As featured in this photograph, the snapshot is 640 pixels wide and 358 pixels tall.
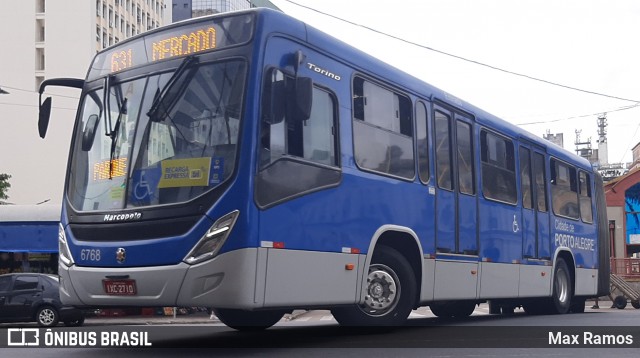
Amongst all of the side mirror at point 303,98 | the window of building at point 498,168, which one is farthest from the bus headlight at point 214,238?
the window of building at point 498,168

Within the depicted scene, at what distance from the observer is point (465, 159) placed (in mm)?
12727

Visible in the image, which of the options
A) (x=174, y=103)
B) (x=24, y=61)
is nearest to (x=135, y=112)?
(x=174, y=103)

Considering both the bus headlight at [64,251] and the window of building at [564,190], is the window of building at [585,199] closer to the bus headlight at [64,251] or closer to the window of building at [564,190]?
the window of building at [564,190]

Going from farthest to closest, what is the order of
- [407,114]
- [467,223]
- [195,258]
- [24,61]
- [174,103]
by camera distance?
[24,61] < [467,223] < [407,114] < [174,103] < [195,258]

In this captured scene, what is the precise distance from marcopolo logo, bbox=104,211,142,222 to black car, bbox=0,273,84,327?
13.8 meters

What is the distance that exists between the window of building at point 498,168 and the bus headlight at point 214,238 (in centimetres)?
602

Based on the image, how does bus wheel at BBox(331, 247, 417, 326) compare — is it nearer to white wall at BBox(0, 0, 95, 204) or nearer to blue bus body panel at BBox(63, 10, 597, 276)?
blue bus body panel at BBox(63, 10, 597, 276)

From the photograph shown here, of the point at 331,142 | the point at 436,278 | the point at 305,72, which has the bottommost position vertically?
the point at 436,278

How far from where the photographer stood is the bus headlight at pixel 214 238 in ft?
26.8

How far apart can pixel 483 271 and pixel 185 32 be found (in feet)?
19.8

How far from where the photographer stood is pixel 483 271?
42.3 feet

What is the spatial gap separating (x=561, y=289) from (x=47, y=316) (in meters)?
12.7

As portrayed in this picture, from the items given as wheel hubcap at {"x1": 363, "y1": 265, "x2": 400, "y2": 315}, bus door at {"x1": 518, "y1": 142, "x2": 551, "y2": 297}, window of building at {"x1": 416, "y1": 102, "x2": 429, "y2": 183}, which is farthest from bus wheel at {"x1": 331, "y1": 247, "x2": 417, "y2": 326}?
bus door at {"x1": 518, "y1": 142, "x2": 551, "y2": 297}

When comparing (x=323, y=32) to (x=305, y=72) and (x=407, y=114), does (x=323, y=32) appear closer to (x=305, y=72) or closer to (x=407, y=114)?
(x=305, y=72)
